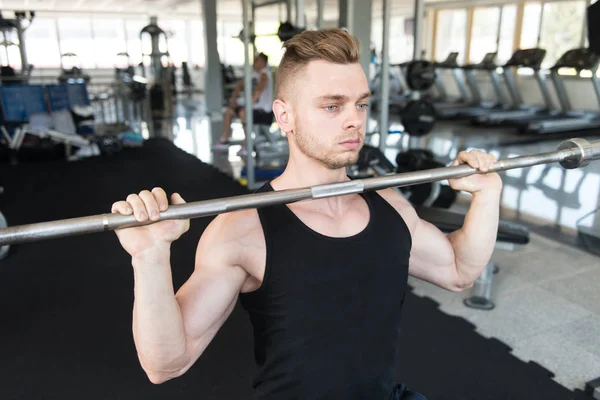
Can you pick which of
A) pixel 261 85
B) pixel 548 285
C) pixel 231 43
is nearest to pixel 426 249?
pixel 548 285

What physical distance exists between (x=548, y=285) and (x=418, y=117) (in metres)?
1.48

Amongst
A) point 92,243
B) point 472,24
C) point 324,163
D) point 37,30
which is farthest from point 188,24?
point 324,163

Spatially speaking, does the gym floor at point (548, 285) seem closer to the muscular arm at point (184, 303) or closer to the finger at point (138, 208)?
the muscular arm at point (184, 303)

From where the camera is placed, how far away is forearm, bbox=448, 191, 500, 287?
1063 millimetres

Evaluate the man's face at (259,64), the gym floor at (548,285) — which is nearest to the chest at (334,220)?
Answer: the gym floor at (548,285)

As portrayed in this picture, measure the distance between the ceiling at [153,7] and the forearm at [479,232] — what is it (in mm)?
9177

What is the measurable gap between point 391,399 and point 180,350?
469mm

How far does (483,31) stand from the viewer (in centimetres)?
925

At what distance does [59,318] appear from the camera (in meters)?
2.12

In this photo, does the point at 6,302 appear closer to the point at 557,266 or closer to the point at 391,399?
the point at 391,399

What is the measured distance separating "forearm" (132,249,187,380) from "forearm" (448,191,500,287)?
63cm

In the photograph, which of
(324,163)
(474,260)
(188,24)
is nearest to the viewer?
(324,163)

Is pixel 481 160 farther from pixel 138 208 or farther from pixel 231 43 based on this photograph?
pixel 231 43

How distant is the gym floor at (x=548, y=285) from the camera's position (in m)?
1.87
